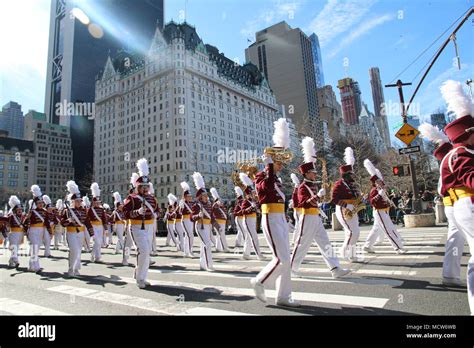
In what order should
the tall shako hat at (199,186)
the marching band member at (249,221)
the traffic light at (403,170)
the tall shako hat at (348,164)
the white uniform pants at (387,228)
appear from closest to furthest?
1. the tall shako hat at (348,164)
2. the white uniform pants at (387,228)
3. the marching band member at (249,221)
4. the tall shako hat at (199,186)
5. the traffic light at (403,170)

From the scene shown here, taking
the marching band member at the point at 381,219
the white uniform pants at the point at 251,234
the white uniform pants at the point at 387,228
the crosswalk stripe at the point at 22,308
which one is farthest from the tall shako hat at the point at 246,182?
the crosswalk stripe at the point at 22,308

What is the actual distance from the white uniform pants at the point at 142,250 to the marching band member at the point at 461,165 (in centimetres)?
560

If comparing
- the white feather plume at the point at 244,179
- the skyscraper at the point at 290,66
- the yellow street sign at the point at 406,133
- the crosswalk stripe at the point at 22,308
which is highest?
the skyscraper at the point at 290,66

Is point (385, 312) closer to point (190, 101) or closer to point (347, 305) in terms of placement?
point (347, 305)

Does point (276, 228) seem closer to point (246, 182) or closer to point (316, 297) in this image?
point (316, 297)

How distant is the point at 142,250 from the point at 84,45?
5505 inches

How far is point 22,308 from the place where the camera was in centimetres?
548

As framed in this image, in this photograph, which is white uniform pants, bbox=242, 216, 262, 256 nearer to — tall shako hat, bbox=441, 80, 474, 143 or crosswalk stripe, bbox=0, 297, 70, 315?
crosswalk stripe, bbox=0, 297, 70, 315

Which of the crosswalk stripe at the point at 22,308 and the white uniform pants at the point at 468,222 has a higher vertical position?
the white uniform pants at the point at 468,222

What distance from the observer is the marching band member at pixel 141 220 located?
22.5ft

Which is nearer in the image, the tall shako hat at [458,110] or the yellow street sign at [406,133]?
the tall shako hat at [458,110]

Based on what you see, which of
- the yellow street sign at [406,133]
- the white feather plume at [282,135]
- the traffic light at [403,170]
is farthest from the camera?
the traffic light at [403,170]

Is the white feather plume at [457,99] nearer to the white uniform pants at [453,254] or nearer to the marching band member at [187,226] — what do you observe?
the white uniform pants at [453,254]

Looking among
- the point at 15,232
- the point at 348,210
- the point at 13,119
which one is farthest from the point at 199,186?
the point at 13,119
